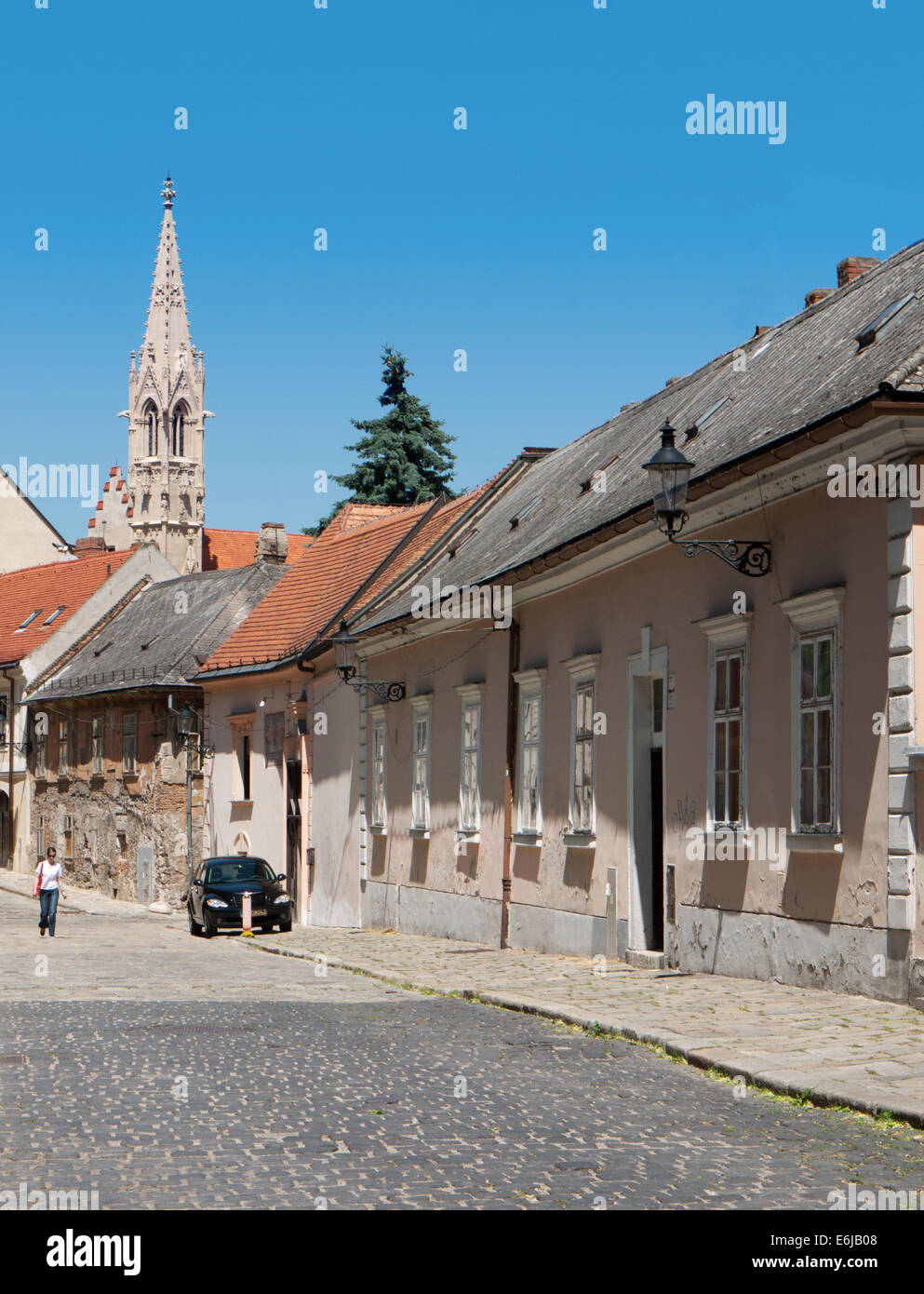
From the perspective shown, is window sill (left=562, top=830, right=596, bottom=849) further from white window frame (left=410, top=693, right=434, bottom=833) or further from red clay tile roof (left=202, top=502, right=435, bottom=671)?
red clay tile roof (left=202, top=502, right=435, bottom=671)

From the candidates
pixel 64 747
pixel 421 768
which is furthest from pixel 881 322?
pixel 64 747

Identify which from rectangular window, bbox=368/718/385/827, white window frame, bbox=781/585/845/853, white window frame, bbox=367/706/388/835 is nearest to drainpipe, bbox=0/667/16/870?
white window frame, bbox=367/706/388/835

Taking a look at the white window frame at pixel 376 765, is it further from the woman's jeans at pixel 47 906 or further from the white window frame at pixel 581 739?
the white window frame at pixel 581 739

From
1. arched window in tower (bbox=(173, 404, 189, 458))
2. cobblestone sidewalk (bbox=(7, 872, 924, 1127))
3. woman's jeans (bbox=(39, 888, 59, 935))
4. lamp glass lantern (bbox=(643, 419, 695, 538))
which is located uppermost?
arched window in tower (bbox=(173, 404, 189, 458))

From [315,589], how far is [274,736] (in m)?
3.35

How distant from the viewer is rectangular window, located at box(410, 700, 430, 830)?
1040 inches

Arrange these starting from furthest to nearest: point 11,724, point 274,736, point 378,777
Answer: point 11,724 < point 274,736 < point 378,777

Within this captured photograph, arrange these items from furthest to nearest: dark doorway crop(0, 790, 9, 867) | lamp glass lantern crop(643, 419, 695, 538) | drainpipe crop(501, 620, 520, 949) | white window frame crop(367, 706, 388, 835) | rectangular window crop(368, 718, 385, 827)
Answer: dark doorway crop(0, 790, 9, 867) < rectangular window crop(368, 718, 385, 827) < white window frame crop(367, 706, 388, 835) < drainpipe crop(501, 620, 520, 949) < lamp glass lantern crop(643, 419, 695, 538)

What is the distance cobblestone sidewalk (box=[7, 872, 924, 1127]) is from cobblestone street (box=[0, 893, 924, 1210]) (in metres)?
0.25

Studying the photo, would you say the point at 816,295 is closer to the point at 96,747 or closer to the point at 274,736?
the point at 274,736

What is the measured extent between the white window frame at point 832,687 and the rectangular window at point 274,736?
879 inches

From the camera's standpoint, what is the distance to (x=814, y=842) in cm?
1395
